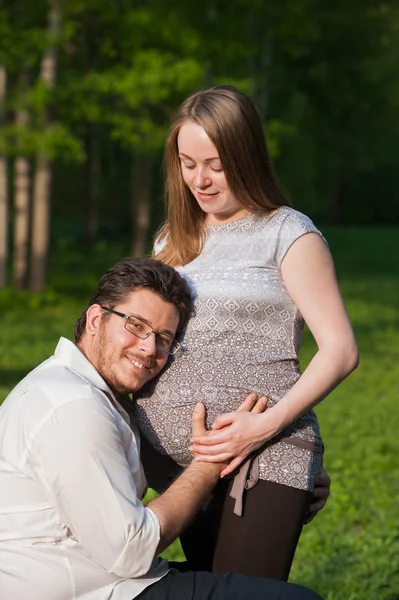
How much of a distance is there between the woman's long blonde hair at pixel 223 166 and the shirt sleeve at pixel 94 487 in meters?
0.87

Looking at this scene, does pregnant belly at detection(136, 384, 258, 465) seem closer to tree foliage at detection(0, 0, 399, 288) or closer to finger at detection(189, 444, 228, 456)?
finger at detection(189, 444, 228, 456)

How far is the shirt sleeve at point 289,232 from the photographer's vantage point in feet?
11.2

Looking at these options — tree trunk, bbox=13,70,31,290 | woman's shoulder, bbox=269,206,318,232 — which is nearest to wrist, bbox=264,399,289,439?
woman's shoulder, bbox=269,206,318,232

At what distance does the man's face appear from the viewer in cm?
334

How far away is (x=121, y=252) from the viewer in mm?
33656

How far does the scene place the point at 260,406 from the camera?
3312mm

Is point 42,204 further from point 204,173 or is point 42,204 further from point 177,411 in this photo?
point 177,411

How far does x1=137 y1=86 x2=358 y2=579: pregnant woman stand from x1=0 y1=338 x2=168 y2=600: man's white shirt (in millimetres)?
376

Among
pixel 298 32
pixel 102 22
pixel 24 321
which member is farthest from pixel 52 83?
pixel 298 32

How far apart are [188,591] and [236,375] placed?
638 mm

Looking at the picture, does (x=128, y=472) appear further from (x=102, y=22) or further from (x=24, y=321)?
(x=102, y=22)

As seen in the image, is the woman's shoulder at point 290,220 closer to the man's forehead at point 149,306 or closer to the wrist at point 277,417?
the man's forehead at point 149,306

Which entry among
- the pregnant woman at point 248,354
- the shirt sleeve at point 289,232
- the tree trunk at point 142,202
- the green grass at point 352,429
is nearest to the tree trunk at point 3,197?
the green grass at point 352,429

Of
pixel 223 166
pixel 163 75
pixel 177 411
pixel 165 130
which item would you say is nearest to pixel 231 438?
pixel 177 411
